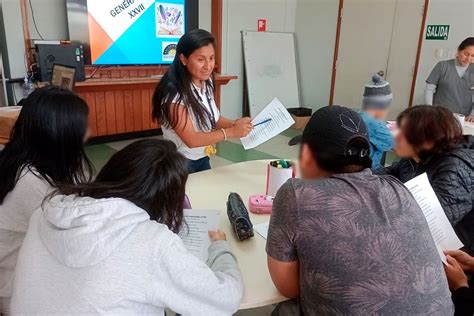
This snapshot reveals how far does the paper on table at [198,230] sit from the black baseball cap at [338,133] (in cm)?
45

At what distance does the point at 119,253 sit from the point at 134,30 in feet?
12.8

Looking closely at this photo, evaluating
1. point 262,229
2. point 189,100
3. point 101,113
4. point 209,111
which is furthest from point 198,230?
point 101,113

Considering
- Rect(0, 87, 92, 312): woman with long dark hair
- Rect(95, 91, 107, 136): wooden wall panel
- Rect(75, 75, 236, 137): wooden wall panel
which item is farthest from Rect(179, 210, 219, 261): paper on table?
Rect(95, 91, 107, 136): wooden wall panel

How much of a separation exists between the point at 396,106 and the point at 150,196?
14.1 ft

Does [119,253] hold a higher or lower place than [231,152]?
higher

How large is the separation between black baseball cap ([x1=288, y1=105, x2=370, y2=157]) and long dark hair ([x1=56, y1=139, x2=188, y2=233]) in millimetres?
326

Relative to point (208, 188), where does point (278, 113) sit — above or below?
above

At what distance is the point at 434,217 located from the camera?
1236mm

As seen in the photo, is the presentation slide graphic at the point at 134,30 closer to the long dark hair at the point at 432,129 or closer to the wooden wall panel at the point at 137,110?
the wooden wall panel at the point at 137,110

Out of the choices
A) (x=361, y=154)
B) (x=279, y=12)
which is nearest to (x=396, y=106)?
(x=279, y=12)

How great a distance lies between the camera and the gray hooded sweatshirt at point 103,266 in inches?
28.7

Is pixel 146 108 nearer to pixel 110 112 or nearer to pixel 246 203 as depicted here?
pixel 110 112

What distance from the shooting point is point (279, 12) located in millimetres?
5434

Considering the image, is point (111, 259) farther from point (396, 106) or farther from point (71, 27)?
point (396, 106)
